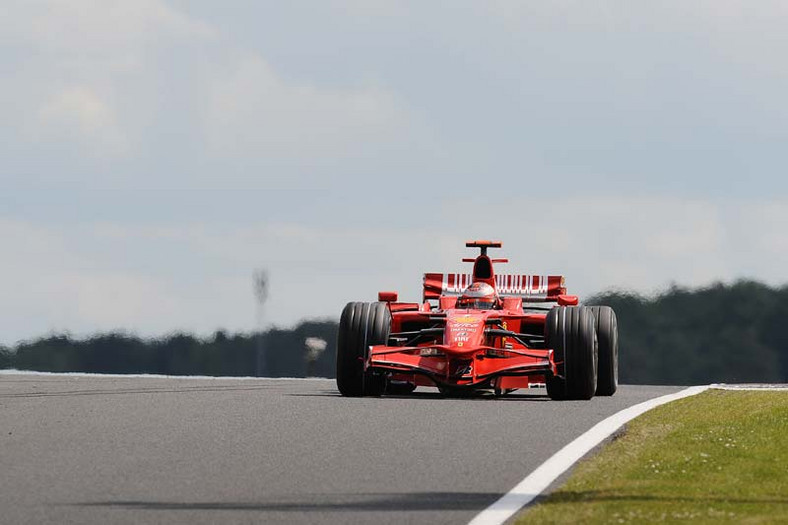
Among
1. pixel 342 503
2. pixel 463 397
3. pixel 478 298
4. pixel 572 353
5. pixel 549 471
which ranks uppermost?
pixel 478 298

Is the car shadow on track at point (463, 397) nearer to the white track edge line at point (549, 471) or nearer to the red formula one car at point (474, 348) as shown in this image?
the red formula one car at point (474, 348)

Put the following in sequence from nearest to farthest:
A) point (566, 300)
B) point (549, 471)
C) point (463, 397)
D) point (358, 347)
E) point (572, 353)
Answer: point (549, 471)
point (572, 353)
point (358, 347)
point (463, 397)
point (566, 300)

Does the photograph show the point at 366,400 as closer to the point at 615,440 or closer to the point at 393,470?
the point at 615,440

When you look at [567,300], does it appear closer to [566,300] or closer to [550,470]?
[566,300]

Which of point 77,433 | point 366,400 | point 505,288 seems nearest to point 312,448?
point 77,433

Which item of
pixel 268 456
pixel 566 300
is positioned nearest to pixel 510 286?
pixel 566 300

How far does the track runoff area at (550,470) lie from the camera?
30.2 ft

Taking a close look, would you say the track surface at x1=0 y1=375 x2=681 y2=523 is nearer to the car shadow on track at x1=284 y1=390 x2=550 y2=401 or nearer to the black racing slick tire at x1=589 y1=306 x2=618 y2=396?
the car shadow on track at x1=284 y1=390 x2=550 y2=401

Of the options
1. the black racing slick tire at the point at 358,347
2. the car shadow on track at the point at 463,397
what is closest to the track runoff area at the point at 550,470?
the car shadow on track at the point at 463,397

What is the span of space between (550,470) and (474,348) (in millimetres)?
8713

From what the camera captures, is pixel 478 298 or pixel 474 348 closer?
pixel 474 348

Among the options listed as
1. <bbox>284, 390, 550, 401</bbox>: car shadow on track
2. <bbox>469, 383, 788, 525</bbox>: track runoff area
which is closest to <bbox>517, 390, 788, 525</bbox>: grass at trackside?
<bbox>469, 383, 788, 525</bbox>: track runoff area

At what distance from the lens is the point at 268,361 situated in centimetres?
4981

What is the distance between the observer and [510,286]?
23984 millimetres
